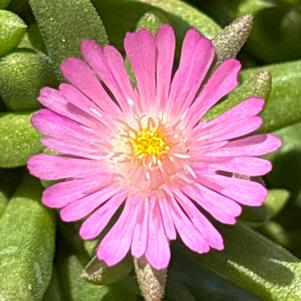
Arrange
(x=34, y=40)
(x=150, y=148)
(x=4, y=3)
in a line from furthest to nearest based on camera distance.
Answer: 1. (x=34, y=40)
2. (x=4, y=3)
3. (x=150, y=148)

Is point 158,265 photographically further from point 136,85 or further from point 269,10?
point 269,10

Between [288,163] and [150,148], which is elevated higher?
[150,148]

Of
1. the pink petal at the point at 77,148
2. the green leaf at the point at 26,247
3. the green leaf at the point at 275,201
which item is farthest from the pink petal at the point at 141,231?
the green leaf at the point at 275,201

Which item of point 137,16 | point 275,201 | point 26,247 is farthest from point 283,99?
point 26,247

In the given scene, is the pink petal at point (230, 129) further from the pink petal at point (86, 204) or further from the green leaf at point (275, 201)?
the green leaf at point (275, 201)

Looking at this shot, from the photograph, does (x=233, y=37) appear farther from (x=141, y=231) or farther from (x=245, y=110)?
(x=141, y=231)

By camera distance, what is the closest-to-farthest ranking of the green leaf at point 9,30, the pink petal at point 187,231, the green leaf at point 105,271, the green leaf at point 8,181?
the pink petal at point 187,231 < the green leaf at point 105,271 < the green leaf at point 9,30 < the green leaf at point 8,181
